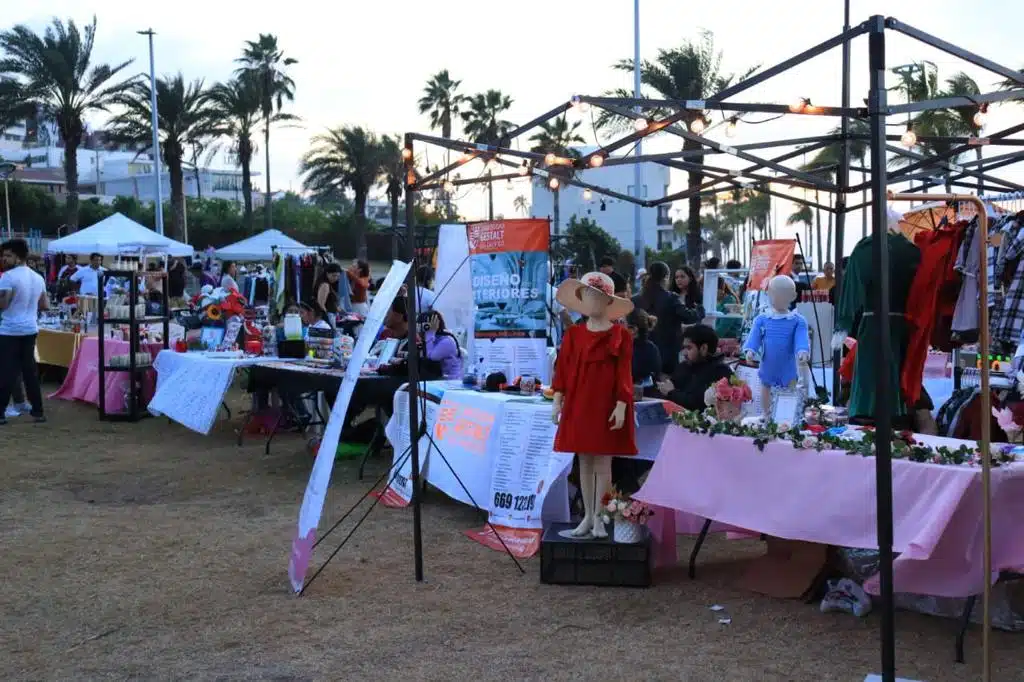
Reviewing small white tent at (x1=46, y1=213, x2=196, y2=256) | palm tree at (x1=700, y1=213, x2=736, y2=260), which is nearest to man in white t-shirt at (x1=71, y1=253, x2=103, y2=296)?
small white tent at (x1=46, y1=213, x2=196, y2=256)

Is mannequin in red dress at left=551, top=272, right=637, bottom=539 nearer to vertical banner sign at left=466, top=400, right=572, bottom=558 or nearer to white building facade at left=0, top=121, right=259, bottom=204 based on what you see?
vertical banner sign at left=466, top=400, right=572, bottom=558

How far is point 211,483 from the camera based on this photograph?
8.51m

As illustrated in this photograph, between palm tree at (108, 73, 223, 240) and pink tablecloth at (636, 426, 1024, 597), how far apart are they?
3329cm

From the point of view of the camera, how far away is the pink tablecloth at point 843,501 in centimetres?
430

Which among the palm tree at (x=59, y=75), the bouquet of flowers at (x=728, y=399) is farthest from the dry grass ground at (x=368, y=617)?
the palm tree at (x=59, y=75)

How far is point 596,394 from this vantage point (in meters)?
5.77

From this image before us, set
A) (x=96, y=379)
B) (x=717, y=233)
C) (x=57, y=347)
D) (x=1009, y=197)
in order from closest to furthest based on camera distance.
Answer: (x=1009, y=197) → (x=96, y=379) → (x=57, y=347) → (x=717, y=233)

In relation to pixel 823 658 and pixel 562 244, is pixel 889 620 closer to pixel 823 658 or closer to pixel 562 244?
pixel 823 658

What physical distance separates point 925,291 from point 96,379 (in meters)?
10.5

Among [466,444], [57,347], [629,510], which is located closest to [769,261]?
[466,444]

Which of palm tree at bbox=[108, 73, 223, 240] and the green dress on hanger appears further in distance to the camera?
palm tree at bbox=[108, 73, 223, 240]

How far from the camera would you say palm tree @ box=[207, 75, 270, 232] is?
38.5 metres

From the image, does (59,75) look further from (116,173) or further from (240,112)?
(116,173)

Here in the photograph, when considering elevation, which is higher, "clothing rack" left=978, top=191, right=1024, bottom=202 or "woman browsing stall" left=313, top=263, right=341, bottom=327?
"clothing rack" left=978, top=191, right=1024, bottom=202
